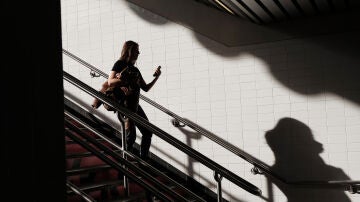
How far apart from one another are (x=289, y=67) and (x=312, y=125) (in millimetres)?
746

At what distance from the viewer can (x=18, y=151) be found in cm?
81

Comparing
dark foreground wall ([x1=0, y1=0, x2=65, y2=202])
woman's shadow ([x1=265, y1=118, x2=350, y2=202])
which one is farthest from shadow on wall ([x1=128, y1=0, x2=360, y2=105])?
dark foreground wall ([x1=0, y1=0, x2=65, y2=202])

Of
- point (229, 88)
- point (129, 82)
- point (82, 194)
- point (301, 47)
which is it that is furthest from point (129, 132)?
point (301, 47)

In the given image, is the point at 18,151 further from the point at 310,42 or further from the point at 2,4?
the point at 310,42

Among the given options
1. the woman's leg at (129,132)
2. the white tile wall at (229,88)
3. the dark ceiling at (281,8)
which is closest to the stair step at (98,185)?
the woman's leg at (129,132)

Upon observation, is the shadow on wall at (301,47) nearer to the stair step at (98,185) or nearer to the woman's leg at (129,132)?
the woman's leg at (129,132)

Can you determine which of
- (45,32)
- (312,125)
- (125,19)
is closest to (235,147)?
(312,125)

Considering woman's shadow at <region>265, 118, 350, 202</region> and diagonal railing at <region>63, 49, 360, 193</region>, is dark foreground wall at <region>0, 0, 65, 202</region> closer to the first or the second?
diagonal railing at <region>63, 49, 360, 193</region>

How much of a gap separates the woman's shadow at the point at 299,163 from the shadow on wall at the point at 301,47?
0.51 metres

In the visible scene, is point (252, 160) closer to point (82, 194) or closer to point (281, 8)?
point (281, 8)

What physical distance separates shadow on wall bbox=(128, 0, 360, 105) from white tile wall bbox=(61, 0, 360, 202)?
0.04 feet

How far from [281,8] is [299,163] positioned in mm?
1819

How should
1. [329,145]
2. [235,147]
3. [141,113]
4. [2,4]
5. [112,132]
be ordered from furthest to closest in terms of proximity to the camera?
[112,132]
[235,147]
[329,145]
[141,113]
[2,4]

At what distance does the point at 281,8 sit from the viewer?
3.81m
